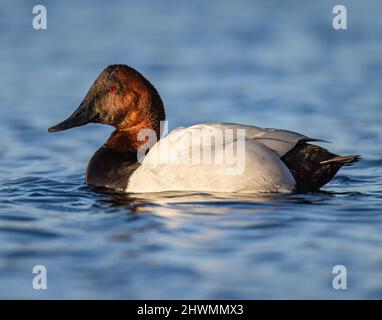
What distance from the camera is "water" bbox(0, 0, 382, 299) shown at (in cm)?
521

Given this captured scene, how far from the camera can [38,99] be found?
10555 mm

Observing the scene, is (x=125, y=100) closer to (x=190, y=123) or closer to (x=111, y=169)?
(x=111, y=169)

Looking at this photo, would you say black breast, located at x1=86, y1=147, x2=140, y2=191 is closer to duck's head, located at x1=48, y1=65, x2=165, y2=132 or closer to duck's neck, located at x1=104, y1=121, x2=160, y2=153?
duck's neck, located at x1=104, y1=121, x2=160, y2=153

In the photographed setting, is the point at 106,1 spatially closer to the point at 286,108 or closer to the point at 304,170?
the point at 286,108

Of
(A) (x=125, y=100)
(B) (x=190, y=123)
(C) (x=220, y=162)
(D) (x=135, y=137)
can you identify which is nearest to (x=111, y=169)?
(D) (x=135, y=137)

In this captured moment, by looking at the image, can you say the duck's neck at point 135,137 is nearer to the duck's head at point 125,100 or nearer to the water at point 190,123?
the duck's head at point 125,100

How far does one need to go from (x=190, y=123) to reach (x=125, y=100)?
2426 millimetres

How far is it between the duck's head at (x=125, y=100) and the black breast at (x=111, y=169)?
275 millimetres

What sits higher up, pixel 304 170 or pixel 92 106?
pixel 92 106

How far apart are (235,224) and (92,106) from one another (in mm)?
2009

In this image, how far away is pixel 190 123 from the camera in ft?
31.8

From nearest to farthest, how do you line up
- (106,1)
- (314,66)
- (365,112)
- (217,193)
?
(217,193)
(365,112)
(314,66)
(106,1)

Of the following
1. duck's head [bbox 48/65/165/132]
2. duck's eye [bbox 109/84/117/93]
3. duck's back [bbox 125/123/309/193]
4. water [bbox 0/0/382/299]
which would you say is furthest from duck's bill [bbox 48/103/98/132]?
duck's back [bbox 125/123/309/193]

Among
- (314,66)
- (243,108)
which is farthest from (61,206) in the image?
(314,66)
